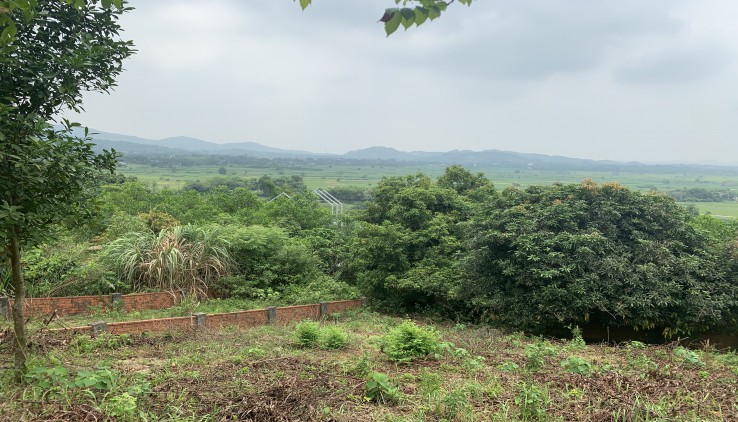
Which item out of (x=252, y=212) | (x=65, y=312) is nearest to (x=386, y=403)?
(x=65, y=312)

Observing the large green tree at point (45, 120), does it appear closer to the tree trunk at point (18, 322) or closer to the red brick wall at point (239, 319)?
the tree trunk at point (18, 322)

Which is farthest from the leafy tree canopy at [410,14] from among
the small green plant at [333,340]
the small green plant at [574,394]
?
the small green plant at [333,340]

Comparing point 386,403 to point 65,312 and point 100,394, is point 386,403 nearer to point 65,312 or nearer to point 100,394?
point 100,394

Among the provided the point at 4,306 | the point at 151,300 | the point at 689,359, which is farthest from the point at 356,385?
the point at 151,300

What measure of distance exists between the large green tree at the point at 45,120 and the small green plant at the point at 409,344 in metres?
3.18

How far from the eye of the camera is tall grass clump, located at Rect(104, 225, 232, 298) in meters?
9.28

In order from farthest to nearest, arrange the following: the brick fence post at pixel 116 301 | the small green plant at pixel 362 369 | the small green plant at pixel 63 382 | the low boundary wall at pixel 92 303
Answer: the brick fence post at pixel 116 301
the low boundary wall at pixel 92 303
the small green plant at pixel 362 369
the small green plant at pixel 63 382

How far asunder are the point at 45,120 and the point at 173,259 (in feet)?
21.7

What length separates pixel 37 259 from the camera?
8781 millimetres

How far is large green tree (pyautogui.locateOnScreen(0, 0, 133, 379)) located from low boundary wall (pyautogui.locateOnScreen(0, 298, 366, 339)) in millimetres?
2360

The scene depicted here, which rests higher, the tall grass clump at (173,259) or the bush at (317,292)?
the tall grass clump at (173,259)

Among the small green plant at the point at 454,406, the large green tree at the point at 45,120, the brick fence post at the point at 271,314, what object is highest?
the large green tree at the point at 45,120

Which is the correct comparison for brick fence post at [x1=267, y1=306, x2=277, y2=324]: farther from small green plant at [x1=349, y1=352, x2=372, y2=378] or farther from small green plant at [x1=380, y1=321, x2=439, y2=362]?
small green plant at [x1=349, y1=352, x2=372, y2=378]

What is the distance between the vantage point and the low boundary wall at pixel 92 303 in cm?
713
